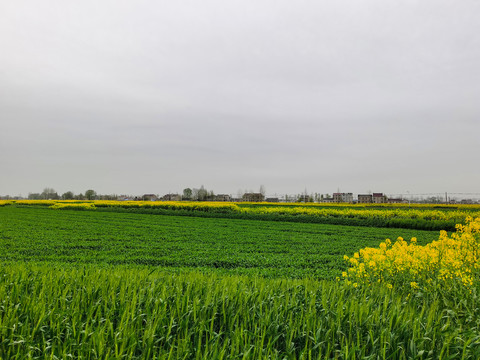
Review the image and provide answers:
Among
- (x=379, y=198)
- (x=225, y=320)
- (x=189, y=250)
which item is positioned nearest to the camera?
(x=225, y=320)

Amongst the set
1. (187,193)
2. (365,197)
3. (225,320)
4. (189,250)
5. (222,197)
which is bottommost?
(189,250)

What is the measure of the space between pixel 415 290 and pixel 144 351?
4.28 metres

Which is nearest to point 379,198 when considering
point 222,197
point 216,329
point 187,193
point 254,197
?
point 254,197

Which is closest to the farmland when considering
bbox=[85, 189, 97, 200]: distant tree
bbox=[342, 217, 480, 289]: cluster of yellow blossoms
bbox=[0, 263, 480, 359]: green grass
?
bbox=[0, 263, 480, 359]: green grass

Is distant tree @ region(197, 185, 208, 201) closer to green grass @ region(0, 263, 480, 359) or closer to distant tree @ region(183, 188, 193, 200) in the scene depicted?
distant tree @ region(183, 188, 193, 200)

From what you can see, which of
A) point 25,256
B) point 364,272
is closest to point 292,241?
point 364,272

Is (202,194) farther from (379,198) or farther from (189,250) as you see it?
(189,250)

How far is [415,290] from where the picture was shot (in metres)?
4.70

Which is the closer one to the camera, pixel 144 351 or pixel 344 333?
pixel 144 351

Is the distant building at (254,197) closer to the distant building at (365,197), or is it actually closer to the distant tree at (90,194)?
the distant building at (365,197)

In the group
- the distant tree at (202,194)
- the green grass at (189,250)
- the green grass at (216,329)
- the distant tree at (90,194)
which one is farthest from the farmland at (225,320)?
the distant tree at (90,194)

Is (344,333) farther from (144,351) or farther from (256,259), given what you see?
(256,259)

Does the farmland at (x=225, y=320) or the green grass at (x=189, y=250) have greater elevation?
the farmland at (x=225, y=320)

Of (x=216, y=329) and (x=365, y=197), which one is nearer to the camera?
(x=216, y=329)
